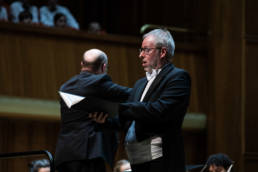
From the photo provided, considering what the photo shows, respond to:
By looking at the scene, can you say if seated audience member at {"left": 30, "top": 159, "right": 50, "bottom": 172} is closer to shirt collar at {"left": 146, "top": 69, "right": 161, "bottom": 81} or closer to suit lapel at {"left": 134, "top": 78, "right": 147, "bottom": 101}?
suit lapel at {"left": 134, "top": 78, "right": 147, "bottom": 101}

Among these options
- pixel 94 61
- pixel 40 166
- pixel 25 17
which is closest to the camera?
pixel 94 61

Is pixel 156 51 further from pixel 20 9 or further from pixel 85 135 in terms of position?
pixel 20 9

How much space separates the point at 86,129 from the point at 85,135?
0.17ft

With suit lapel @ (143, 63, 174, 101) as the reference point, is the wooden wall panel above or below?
below

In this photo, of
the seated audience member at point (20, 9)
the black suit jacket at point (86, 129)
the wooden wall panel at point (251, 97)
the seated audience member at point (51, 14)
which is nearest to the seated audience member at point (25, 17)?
the seated audience member at point (20, 9)

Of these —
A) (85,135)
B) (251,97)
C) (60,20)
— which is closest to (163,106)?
(85,135)

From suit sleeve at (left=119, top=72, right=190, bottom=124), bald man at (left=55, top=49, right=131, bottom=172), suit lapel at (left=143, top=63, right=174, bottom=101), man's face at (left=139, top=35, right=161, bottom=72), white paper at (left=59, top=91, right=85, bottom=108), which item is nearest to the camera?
suit sleeve at (left=119, top=72, right=190, bottom=124)

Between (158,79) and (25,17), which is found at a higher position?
(25,17)

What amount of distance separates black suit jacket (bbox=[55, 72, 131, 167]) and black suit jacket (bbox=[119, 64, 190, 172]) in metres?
0.73

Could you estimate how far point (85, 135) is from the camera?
429 cm

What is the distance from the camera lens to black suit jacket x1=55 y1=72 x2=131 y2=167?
4270 millimetres

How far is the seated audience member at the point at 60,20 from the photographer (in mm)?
8246

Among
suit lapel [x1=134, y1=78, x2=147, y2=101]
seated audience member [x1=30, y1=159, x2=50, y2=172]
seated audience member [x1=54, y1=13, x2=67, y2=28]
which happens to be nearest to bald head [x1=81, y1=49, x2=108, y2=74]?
suit lapel [x1=134, y1=78, x2=147, y2=101]

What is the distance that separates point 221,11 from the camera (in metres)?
8.18
